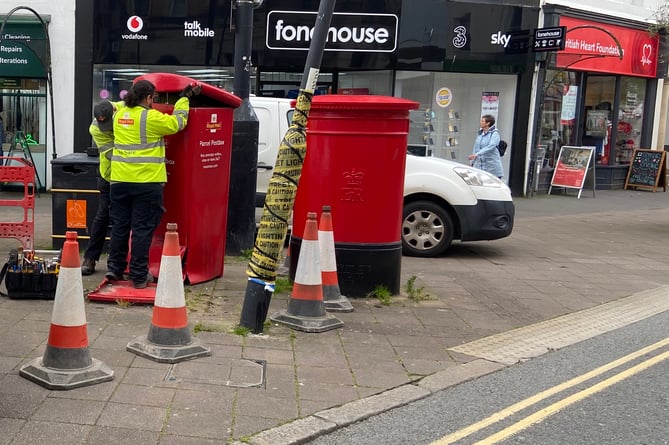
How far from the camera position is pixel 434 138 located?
16.7m

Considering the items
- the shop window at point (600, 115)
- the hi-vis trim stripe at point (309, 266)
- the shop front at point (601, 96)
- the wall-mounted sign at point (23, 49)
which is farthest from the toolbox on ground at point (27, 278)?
the shop window at point (600, 115)

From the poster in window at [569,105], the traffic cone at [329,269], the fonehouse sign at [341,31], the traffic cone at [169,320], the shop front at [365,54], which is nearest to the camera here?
the traffic cone at [169,320]

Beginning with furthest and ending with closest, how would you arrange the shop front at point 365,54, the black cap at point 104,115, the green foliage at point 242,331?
the shop front at point 365,54 → the black cap at point 104,115 → the green foliage at point 242,331

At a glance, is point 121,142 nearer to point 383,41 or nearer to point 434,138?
Result: point 383,41

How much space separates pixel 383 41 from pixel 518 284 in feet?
29.0

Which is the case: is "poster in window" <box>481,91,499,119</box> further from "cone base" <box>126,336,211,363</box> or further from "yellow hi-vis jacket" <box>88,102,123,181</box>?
"cone base" <box>126,336,211,363</box>

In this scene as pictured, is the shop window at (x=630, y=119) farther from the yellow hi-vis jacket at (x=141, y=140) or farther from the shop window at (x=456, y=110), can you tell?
the yellow hi-vis jacket at (x=141, y=140)

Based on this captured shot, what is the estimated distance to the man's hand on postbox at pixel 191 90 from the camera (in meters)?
6.17

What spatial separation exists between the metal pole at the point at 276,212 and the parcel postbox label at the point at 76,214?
10.1 feet

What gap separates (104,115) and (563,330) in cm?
449

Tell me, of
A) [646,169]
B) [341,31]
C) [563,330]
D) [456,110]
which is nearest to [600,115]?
[646,169]

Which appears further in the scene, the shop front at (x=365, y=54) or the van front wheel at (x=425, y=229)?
the shop front at (x=365, y=54)

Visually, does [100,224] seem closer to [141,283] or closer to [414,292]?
[141,283]

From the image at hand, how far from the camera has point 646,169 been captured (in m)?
20.2
